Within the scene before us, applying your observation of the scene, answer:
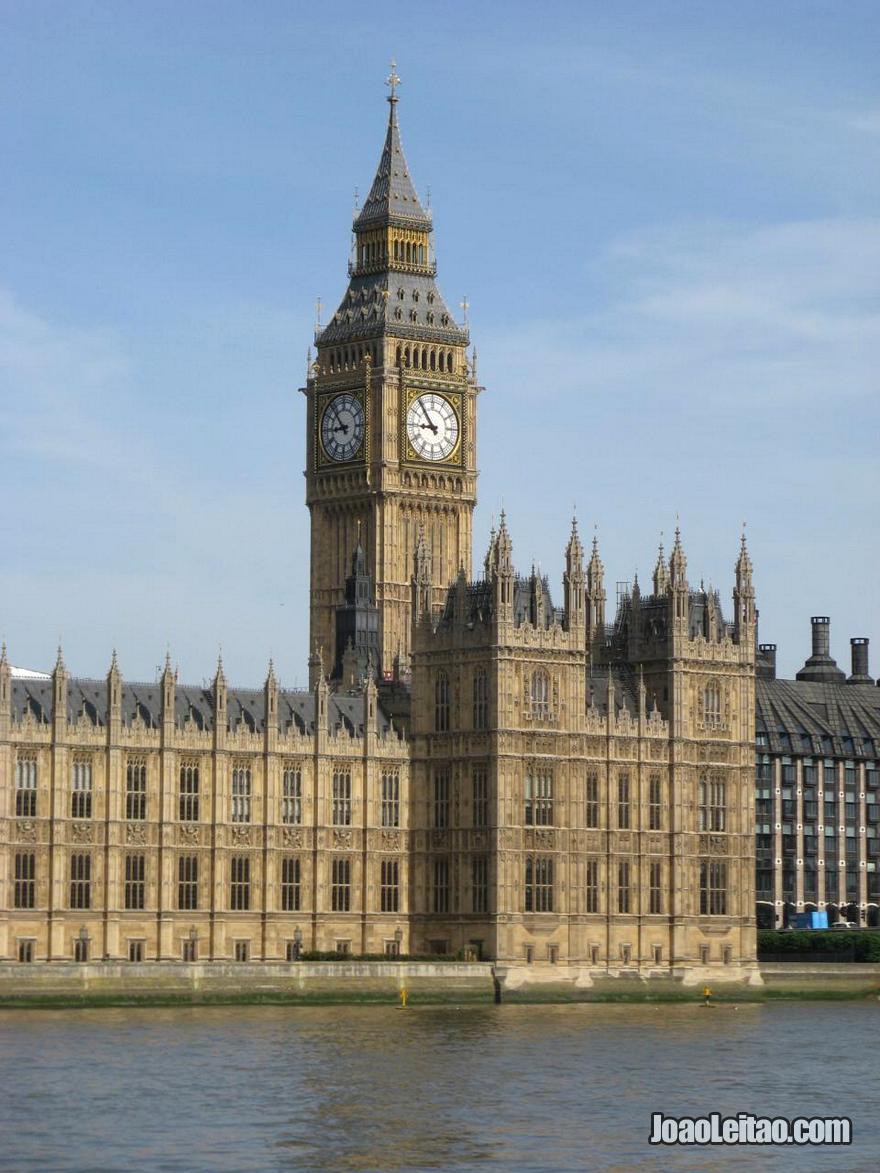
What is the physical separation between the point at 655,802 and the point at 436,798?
1210 cm

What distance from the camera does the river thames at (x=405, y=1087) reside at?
8769 centimetres

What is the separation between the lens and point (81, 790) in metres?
147

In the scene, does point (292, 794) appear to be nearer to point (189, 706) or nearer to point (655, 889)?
point (189, 706)

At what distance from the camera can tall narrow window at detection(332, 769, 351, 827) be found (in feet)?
510

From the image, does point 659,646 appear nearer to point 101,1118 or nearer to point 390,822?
point 390,822

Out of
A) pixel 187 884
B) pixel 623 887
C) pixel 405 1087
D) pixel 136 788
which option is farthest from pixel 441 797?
pixel 405 1087

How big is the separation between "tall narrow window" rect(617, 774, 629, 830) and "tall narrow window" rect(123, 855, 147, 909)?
2624 centimetres

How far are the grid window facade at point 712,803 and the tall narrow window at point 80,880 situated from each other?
3461cm

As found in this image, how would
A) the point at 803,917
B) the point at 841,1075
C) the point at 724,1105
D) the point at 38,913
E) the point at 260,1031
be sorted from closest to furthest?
the point at 724,1105
the point at 841,1075
the point at 260,1031
the point at 38,913
the point at 803,917

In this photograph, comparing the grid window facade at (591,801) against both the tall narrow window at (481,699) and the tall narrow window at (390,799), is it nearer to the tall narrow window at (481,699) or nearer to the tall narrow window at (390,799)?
the tall narrow window at (481,699)

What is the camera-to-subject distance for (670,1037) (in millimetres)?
128875

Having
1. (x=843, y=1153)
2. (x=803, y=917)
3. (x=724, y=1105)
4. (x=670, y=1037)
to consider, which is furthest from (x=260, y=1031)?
(x=803, y=917)

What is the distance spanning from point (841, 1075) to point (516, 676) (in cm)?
4591

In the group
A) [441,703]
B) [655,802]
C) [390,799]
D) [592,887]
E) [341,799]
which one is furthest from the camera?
[655,802]
